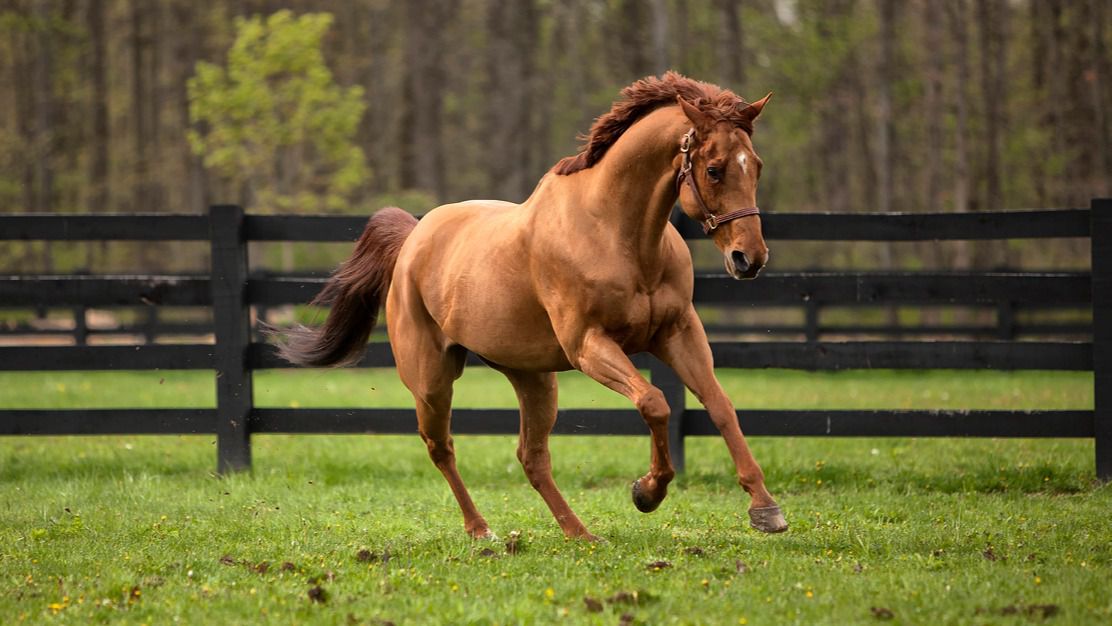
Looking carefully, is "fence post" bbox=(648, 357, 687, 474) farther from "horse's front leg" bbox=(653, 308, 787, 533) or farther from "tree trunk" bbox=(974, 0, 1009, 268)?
"tree trunk" bbox=(974, 0, 1009, 268)

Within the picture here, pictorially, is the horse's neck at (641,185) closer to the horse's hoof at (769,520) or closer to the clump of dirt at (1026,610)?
the horse's hoof at (769,520)

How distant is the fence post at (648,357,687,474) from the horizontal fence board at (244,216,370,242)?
2.31m

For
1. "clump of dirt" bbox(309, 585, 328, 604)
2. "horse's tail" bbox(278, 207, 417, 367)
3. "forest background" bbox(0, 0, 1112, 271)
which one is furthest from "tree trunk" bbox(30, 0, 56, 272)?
"clump of dirt" bbox(309, 585, 328, 604)

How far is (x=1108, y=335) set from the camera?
25.1 feet

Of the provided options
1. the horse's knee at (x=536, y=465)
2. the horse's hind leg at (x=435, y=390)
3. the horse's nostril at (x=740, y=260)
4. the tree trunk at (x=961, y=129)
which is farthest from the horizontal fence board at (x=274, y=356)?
the tree trunk at (x=961, y=129)

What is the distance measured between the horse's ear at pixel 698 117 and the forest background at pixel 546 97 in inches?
761

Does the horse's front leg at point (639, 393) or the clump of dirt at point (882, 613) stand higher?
the horse's front leg at point (639, 393)

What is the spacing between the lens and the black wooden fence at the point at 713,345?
7.84 metres

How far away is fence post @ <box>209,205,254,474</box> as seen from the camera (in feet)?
27.7

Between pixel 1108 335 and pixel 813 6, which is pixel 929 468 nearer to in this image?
pixel 1108 335

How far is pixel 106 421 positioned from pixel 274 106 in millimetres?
20761

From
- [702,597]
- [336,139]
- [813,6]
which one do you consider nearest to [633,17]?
[813,6]

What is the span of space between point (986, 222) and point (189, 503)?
5.55 metres

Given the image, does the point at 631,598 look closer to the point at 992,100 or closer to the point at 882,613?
the point at 882,613
